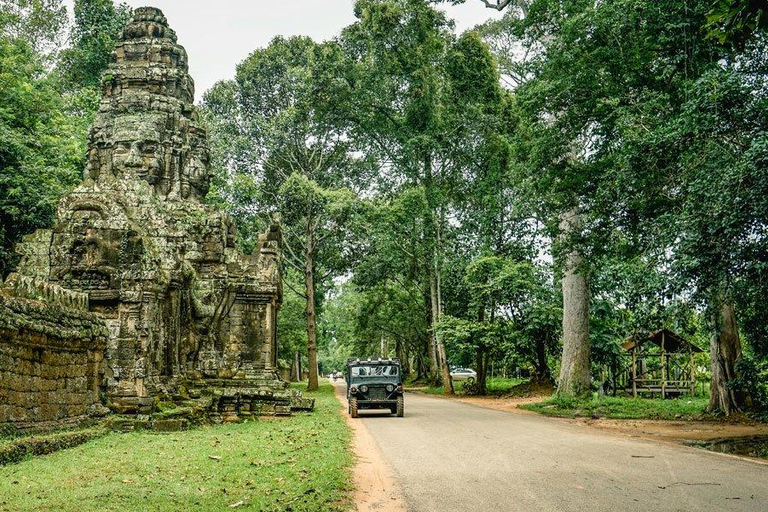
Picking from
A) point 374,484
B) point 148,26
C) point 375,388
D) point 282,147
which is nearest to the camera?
point 374,484

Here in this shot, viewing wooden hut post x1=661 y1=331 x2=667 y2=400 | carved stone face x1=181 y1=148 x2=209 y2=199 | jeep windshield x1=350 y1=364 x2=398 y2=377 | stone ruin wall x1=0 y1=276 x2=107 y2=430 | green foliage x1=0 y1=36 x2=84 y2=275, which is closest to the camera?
stone ruin wall x1=0 y1=276 x2=107 y2=430

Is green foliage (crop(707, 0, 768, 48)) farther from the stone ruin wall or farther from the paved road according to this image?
the stone ruin wall

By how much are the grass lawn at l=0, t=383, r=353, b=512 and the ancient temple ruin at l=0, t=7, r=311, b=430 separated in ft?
7.94

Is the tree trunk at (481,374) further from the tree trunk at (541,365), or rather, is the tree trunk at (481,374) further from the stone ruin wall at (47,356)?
the stone ruin wall at (47,356)

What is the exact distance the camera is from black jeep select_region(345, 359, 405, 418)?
1892 cm

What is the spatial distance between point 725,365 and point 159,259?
14.8 metres

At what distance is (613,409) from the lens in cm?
1958

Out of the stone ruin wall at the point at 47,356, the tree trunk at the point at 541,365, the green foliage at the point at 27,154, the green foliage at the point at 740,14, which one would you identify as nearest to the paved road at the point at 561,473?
the green foliage at the point at 740,14

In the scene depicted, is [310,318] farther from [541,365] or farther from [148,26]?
[148,26]

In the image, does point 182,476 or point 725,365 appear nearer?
point 182,476

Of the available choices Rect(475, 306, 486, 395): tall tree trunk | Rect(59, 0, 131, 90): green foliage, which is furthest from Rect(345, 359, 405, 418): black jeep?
Rect(59, 0, 131, 90): green foliage

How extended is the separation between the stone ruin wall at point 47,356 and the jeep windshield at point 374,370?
30.0ft

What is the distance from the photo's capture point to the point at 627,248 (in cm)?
1612

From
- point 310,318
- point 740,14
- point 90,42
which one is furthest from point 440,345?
point 740,14
